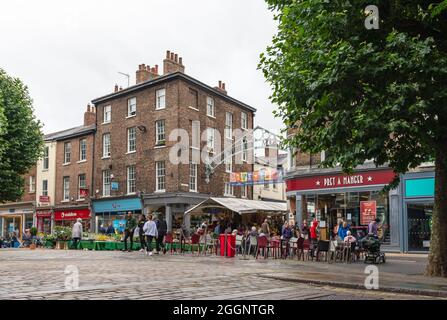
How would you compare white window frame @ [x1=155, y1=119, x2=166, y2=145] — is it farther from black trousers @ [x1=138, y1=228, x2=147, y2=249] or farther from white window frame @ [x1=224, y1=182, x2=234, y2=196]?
black trousers @ [x1=138, y1=228, x2=147, y2=249]

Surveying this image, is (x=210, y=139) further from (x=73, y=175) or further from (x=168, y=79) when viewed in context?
(x=73, y=175)

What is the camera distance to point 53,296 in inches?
300

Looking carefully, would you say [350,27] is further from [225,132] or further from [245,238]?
[225,132]

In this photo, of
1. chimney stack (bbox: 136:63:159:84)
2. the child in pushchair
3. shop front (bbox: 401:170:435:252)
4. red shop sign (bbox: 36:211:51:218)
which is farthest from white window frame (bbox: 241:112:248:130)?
the child in pushchair

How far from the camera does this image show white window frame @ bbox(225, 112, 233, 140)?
38.9 m

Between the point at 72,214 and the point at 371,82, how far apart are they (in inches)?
1346

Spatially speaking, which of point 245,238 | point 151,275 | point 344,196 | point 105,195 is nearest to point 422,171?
point 344,196

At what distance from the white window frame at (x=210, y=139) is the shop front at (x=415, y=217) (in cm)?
1649

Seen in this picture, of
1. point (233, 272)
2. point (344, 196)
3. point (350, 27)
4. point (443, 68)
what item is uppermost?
point (350, 27)

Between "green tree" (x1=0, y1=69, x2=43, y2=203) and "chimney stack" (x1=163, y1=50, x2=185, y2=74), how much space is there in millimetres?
9780

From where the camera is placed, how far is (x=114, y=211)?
1463 inches

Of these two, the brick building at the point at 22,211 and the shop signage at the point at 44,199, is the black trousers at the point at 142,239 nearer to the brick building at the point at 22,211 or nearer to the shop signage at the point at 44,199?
the shop signage at the point at 44,199
